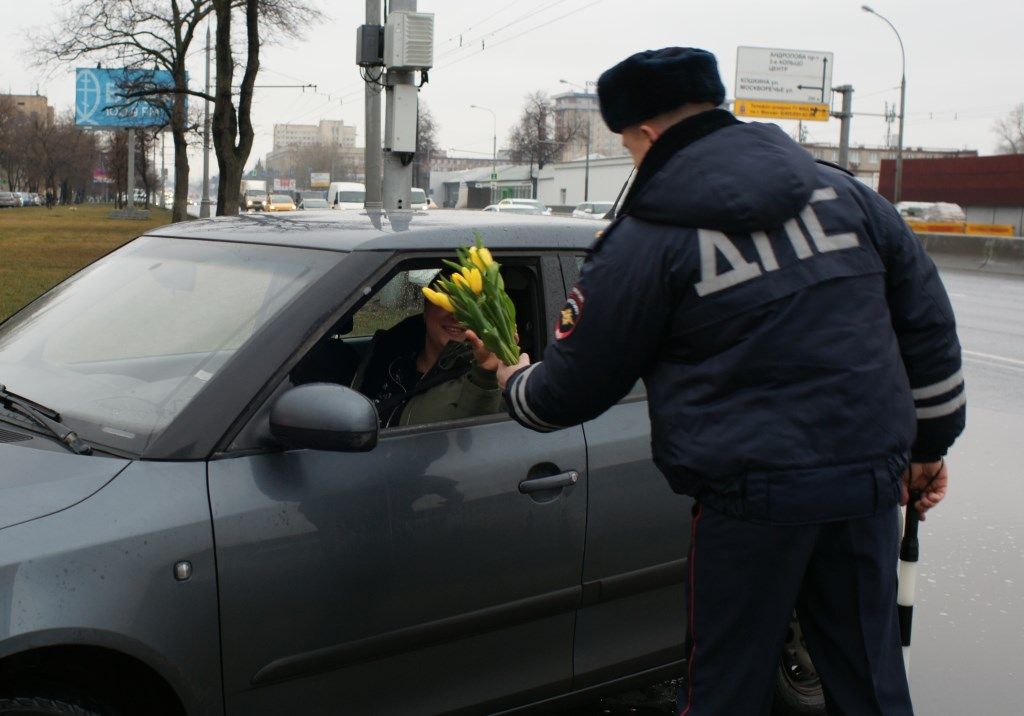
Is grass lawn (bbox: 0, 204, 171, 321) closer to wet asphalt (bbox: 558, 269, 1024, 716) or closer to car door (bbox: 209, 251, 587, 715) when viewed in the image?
wet asphalt (bbox: 558, 269, 1024, 716)

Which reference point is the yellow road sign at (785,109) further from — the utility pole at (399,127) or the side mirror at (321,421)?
the side mirror at (321,421)

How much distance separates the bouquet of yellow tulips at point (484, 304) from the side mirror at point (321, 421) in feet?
1.03

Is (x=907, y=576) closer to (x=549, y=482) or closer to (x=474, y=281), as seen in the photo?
(x=549, y=482)

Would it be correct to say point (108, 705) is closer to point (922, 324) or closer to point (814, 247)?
point (814, 247)

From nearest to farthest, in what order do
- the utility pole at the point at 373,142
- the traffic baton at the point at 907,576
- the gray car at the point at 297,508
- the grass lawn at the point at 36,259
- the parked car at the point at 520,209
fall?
the gray car at the point at 297,508 < the traffic baton at the point at 907,576 < the parked car at the point at 520,209 < the utility pole at the point at 373,142 < the grass lawn at the point at 36,259

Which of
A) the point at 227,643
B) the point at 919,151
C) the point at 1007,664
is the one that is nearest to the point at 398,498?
the point at 227,643

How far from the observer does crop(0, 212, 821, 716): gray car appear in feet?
7.80

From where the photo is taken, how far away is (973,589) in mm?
5441

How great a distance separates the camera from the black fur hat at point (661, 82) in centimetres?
226

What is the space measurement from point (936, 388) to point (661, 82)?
0.87m

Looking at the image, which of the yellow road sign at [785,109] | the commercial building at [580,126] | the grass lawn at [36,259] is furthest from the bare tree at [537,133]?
the grass lawn at [36,259]

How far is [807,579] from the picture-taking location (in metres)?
2.33

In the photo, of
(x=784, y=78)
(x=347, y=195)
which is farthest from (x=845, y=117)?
(x=347, y=195)

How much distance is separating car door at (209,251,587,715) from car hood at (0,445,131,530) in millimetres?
240
